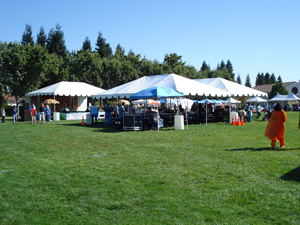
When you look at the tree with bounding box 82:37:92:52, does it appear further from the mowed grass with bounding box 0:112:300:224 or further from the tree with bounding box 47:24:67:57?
the mowed grass with bounding box 0:112:300:224

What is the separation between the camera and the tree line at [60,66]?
111 ft

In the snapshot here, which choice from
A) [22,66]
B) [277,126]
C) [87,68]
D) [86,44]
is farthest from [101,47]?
Result: [277,126]

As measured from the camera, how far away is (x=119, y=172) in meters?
6.69

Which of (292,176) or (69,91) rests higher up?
(69,91)

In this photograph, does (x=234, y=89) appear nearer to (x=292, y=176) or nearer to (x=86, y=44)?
(x=292, y=176)

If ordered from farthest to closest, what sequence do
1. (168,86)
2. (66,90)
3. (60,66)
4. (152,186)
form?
1. (60,66)
2. (66,90)
3. (168,86)
4. (152,186)

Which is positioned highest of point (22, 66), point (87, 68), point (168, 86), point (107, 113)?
point (87, 68)

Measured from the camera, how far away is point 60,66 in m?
45.6

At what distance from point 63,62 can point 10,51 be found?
12685 mm

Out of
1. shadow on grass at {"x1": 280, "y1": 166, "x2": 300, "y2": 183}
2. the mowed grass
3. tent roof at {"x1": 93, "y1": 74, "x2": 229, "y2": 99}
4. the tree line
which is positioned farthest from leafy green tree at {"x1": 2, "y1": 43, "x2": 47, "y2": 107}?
shadow on grass at {"x1": 280, "y1": 166, "x2": 300, "y2": 183}

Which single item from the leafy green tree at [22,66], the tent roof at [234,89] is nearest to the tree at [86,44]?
the leafy green tree at [22,66]

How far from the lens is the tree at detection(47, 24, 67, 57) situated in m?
55.5

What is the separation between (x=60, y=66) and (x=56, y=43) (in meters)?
12.3

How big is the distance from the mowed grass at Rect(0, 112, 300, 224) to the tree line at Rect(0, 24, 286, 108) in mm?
27229
